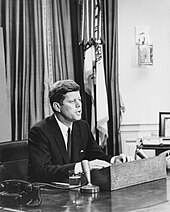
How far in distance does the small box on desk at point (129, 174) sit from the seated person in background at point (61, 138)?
0.76 ft

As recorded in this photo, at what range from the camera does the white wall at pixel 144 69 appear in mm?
5551

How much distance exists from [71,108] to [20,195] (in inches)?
46.5

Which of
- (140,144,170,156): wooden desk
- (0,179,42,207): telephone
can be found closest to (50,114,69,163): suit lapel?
(0,179,42,207): telephone

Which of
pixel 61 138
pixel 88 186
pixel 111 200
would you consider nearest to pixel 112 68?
pixel 61 138

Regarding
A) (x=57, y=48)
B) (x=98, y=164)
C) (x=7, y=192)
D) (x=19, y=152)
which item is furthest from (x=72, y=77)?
(x=7, y=192)

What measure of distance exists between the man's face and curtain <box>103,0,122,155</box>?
1957 mm

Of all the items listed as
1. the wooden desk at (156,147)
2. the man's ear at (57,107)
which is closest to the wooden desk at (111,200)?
the man's ear at (57,107)

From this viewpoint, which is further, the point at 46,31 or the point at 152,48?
the point at 152,48

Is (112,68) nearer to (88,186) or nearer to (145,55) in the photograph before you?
(145,55)

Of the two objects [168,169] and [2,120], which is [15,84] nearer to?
[2,120]

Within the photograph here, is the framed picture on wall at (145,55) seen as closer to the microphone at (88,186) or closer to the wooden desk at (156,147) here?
the wooden desk at (156,147)

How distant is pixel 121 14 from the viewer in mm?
5535

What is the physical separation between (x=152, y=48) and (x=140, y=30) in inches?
10.0

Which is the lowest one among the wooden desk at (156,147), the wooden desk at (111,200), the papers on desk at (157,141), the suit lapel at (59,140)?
the wooden desk at (156,147)
